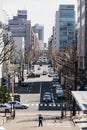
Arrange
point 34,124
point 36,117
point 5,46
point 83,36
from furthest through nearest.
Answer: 1. point 83,36
2. point 5,46
3. point 36,117
4. point 34,124

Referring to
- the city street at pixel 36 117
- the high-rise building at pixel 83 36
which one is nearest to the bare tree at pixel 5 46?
the city street at pixel 36 117

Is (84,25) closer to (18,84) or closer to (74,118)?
(18,84)

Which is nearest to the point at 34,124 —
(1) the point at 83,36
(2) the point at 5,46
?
(2) the point at 5,46

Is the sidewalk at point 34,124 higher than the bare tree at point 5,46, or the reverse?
the bare tree at point 5,46

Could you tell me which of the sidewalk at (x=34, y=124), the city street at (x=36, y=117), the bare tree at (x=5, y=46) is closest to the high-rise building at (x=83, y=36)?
the bare tree at (x=5, y=46)

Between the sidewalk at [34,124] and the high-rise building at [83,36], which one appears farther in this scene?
the high-rise building at [83,36]

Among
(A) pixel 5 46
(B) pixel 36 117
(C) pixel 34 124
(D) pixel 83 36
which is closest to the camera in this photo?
(C) pixel 34 124

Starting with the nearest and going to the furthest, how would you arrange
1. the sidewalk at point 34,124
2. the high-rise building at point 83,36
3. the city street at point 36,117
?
the sidewalk at point 34,124 → the city street at point 36,117 → the high-rise building at point 83,36

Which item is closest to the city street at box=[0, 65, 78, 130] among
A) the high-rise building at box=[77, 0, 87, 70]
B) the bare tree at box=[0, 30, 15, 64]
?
the bare tree at box=[0, 30, 15, 64]

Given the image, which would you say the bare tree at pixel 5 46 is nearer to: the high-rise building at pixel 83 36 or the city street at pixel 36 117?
the city street at pixel 36 117

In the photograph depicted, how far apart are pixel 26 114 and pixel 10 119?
537cm

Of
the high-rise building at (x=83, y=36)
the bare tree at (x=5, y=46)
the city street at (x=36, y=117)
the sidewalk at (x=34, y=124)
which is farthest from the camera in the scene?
the high-rise building at (x=83, y=36)

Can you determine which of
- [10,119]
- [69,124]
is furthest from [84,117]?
[10,119]

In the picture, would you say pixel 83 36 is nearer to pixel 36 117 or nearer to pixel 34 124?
pixel 36 117
